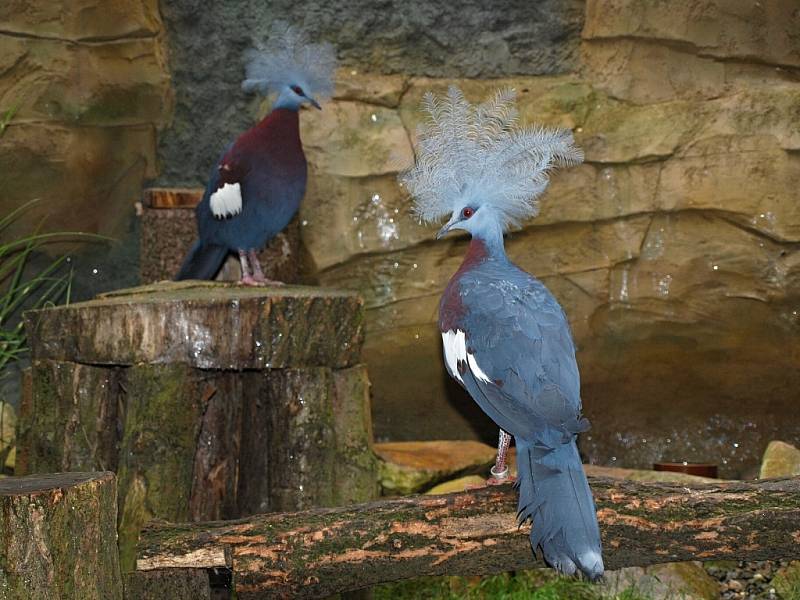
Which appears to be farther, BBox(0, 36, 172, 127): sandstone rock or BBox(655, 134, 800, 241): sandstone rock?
BBox(0, 36, 172, 127): sandstone rock

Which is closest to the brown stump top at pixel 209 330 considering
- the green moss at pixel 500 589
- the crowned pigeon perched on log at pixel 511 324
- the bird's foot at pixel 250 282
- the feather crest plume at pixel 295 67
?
the bird's foot at pixel 250 282

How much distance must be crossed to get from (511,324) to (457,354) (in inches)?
7.1

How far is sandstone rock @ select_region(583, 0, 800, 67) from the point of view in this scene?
4773mm

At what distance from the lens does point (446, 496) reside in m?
2.53

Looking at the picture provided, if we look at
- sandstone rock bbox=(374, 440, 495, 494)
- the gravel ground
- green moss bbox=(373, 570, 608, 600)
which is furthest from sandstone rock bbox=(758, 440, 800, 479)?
sandstone rock bbox=(374, 440, 495, 494)

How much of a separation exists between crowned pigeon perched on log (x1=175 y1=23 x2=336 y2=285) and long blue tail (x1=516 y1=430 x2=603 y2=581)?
2003mm

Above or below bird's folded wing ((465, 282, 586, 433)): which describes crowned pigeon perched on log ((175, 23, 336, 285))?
above

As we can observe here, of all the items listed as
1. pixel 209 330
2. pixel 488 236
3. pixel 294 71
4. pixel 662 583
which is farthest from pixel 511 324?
pixel 294 71

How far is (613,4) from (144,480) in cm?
302

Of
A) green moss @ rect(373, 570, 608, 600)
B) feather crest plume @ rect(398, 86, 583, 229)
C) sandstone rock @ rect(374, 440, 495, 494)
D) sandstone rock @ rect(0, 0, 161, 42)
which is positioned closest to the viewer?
feather crest plume @ rect(398, 86, 583, 229)

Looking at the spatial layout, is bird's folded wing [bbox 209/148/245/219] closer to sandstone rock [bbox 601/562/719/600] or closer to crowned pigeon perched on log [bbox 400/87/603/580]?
crowned pigeon perched on log [bbox 400/87/603/580]

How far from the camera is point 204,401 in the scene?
11.7ft

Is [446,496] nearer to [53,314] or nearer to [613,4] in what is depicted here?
Answer: [53,314]

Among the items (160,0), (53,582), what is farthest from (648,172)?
(53,582)
